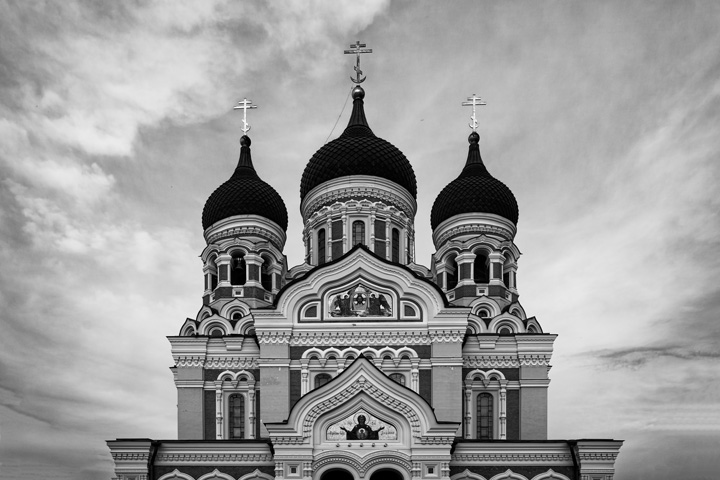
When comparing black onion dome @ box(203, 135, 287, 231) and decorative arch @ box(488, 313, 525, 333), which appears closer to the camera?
decorative arch @ box(488, 313, 525, 333)

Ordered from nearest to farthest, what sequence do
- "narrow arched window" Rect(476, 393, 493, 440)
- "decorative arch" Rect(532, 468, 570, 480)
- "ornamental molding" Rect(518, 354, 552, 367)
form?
Result: "decorative arch" Rect(532, 468, 570, 480), "narrow arched window" Rect(476, 393, 493, 440), "ornamental molding" Rect(518, 354, 552, 367)

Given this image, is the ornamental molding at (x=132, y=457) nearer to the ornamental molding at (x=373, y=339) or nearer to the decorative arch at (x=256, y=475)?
the decorative arch at (x=256, y=475)

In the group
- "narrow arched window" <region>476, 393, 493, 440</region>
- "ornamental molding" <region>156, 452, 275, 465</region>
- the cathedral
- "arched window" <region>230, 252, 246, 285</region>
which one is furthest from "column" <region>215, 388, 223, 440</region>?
"narrow arched window" <region>476, 393, 493, 440</region>

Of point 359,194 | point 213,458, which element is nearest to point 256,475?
point 213,458

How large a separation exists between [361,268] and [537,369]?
5574 millimetres

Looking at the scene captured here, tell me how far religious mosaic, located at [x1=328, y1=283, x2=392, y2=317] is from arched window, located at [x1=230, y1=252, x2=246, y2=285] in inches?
197

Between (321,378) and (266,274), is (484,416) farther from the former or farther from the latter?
(266,274)

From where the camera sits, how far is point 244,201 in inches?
945

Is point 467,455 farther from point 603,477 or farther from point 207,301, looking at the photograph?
point 207,301

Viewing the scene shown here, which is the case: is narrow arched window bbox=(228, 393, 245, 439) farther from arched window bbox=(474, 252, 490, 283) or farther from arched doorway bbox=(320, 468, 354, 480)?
arched window bbox=(474, 252, 490, 283)

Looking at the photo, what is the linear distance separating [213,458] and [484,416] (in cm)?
726

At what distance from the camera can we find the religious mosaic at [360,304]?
1934 centimetres

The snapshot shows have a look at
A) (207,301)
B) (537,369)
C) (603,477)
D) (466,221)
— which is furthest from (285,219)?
(603,477)

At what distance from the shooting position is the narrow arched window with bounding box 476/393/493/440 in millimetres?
20328
